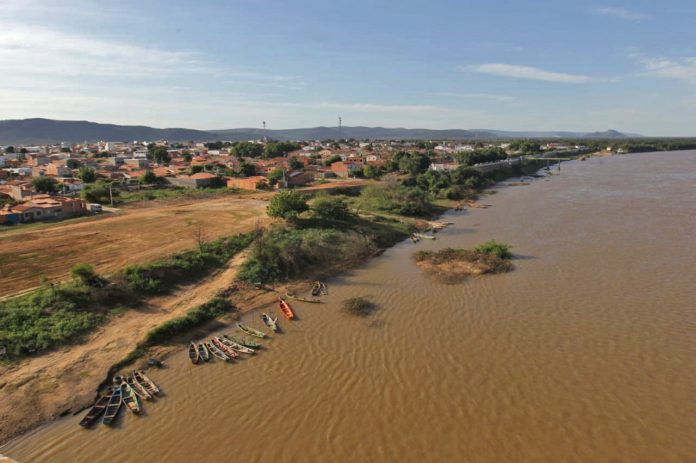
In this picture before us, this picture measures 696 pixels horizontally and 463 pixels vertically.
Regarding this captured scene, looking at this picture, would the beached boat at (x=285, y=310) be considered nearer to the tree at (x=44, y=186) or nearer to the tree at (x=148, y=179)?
the tree at (x=44, y=186)

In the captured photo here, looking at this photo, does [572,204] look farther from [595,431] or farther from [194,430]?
[194,430]

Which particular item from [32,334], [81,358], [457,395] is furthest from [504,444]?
[32,334]

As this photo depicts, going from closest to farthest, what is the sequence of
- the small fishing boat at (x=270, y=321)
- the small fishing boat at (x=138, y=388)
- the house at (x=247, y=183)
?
1. the small fishing boat at (x=138, y=388)
2. the small fishing boat at (x=270, y=321)
3. the house at (x=247, y=183)

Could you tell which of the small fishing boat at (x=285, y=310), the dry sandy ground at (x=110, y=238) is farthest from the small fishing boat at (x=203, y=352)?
the dry sandy ground at (x=110, y=238)

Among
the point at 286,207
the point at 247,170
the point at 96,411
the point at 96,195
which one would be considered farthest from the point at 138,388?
the point at 247,170

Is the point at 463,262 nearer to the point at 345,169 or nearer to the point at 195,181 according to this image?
the point at 195,181

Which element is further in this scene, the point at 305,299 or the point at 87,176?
the point at 87,176
